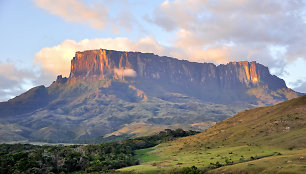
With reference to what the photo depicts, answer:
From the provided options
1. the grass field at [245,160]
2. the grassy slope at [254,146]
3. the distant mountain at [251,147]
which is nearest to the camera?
the grass field at [245,160]

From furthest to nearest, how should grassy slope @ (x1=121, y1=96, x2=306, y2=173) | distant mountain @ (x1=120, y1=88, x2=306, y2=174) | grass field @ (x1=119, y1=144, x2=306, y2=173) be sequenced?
distant mountain @ (x1=120, y1=88, x2=306, y2=174), grassy slope @ (x1=121, y1=96, x2=306, y2=173), grass field @ (x1=119, y1=144, x2=306, y2=173)

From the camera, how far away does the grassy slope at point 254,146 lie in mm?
A: 71500

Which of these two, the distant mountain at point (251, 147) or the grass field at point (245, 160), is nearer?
the grass field at point (245, 160)

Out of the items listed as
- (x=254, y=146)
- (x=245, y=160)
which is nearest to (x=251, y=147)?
(x=254, y=146)

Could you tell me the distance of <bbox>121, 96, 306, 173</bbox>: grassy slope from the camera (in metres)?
71.5

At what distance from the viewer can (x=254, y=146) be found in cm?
10112

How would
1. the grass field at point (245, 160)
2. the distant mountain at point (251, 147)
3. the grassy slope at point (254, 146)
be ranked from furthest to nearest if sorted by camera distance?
the distant mountain at point (251, 147) → the grassy slope at point (254, 146) → the grass field at point (245, 160)

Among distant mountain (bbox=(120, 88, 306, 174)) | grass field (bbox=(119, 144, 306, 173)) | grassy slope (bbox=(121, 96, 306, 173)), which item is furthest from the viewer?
distant mountain (bbox=(120, 88, 306, 174))

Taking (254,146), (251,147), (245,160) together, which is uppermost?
(254,146)

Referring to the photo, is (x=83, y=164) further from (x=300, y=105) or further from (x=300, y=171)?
(x=300, y=105)

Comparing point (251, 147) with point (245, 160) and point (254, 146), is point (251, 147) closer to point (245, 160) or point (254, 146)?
point (254, 146)

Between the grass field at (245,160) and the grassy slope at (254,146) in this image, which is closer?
the grass field at (245,160)

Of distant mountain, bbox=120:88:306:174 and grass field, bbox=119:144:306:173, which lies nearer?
grass field, bbox=119:144:306:173

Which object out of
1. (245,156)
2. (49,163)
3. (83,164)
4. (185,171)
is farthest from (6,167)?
(245,156)
